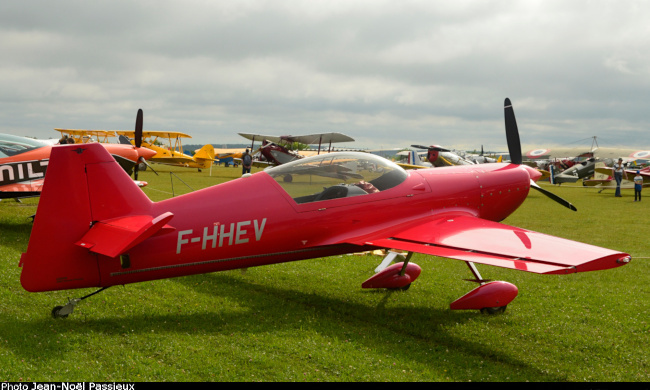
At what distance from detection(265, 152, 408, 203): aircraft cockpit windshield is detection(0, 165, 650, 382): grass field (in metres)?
1.30

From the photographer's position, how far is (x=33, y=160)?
10102 mm

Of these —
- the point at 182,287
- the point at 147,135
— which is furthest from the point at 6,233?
the point at 147,135

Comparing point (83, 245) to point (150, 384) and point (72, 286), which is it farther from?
point (150, 384)

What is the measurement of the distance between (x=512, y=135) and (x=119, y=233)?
6.40 m

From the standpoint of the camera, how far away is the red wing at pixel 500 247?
3979 millimetres

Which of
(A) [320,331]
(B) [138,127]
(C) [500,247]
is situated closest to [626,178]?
(B) [138,127]

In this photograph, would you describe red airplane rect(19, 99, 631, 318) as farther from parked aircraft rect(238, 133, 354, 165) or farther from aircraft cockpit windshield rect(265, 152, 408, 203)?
parked aircraft rect(238, 133, 354, 165)

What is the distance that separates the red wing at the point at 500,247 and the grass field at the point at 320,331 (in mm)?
828

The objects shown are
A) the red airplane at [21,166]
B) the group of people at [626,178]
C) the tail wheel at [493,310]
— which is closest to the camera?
the tail wheel at [493,310]

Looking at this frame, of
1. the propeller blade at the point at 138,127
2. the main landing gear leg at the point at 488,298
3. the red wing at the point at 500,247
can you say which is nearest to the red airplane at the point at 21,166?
the propeller blade at the point at 138,127

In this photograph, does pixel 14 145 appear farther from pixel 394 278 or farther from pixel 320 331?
pixel 320 331

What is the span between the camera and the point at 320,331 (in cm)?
471

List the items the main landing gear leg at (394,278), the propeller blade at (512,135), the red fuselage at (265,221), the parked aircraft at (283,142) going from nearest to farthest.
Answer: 1. the red fuselage at (265,221)
2. the main landing gear leg at (394,278)
3. the propeller blade at (512,135)
4. the parked aircraft at (283,142)

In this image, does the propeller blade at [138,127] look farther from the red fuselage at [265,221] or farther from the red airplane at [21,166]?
the red fuselage at [265,221]
